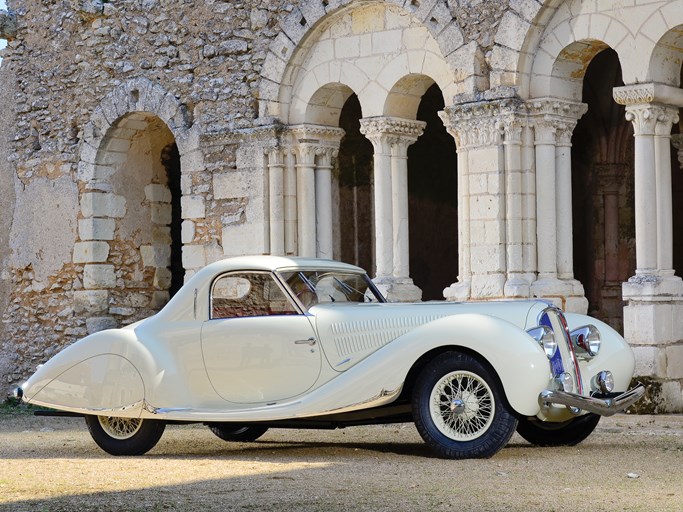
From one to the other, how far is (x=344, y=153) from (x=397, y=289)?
125 inches

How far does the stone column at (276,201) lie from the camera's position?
43.9 ft

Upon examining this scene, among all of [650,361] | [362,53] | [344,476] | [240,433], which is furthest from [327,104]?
[344,476]

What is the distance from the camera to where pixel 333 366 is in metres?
7.52

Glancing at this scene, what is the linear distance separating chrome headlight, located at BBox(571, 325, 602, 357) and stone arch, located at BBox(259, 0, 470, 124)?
4.39m

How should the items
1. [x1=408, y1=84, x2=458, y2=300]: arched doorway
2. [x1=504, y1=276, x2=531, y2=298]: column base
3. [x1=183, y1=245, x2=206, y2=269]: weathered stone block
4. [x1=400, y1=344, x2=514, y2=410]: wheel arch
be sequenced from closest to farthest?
[x1=400, y1=344, x2=514, y2=410]: wheel arch → [x1=504, y1=276, x2=531, y2=298]: column base → [x1=183, y1=245, x2=206, y2=269]: weathered stone block → [x1=408, y1=84, x2=458, y2=300]: arched doorway

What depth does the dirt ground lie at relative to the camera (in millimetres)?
5676

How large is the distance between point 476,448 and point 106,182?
8815mm

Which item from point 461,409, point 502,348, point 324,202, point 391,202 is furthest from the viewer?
point 324,202

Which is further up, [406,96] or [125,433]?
[406,96]

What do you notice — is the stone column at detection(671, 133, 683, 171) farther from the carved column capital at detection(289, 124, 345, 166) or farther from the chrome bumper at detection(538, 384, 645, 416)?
the chrome bumper at detection(538, 384, 645, 416)

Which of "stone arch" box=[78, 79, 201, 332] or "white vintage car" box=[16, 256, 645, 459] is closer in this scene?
"white vintage car" box=[16, 256, 645, 459]

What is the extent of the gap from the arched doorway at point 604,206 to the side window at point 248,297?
30.0ft

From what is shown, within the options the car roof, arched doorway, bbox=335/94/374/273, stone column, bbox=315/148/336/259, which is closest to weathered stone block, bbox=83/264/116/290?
arched doorway, bbox=335/94/374/273

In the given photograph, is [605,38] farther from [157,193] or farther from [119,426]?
[157,193]
